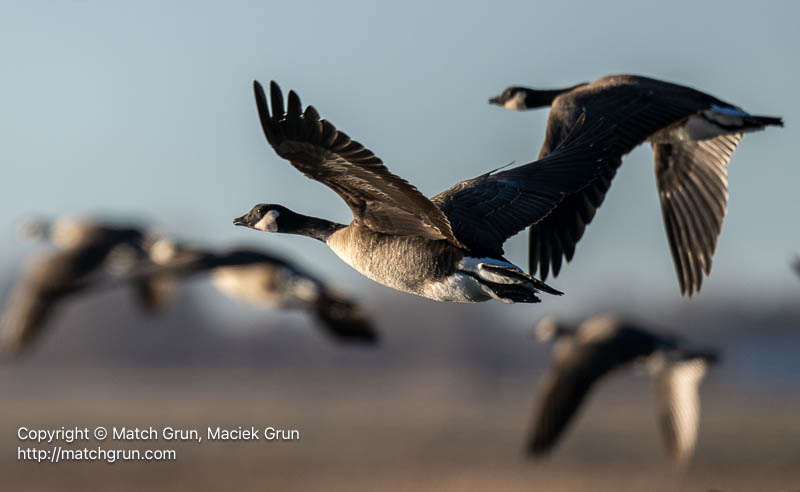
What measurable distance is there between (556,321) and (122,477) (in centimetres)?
995

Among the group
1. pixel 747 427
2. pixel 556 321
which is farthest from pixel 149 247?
pixel 747 427

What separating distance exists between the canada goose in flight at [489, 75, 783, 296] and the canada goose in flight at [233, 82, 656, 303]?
0.74m

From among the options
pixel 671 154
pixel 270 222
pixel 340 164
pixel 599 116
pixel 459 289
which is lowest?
pixel 459 289

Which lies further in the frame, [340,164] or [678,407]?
[678,407]

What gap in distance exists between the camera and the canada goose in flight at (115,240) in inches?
672

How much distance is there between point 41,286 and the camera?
1598 cm

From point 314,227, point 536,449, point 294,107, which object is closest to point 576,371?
point 536,449

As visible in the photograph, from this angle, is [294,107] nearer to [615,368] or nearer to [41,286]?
[615,368]

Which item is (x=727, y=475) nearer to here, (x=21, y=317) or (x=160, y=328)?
(x=21, y=317)

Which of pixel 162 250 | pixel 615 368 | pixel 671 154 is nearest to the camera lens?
pixel 671 154

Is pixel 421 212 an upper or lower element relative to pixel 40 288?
lower

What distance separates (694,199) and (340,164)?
15.0ft

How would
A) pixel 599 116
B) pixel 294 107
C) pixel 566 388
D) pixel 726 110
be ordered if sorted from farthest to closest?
1. pixel 566 388
2. pixel 726 110
3. pixel 599 116
4. pixel 294 107

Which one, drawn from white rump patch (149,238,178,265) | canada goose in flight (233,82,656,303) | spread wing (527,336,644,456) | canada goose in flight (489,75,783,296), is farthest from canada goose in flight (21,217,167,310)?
canada goose in flight (233,82,656,303)
